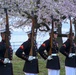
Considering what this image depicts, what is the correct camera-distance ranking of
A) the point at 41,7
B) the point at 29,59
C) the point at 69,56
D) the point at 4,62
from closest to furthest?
the point at 4,62 < the point at 29,59 < the point at 69,56 < the point at 41,7

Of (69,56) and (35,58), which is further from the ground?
(35,58)

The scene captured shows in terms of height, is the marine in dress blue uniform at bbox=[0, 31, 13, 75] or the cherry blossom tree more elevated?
the cherry blossom tree

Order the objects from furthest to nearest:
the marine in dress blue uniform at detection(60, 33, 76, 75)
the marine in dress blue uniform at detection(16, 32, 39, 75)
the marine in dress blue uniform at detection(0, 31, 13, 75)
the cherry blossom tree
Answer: the cherry blossom tree < the marine in dress blue uniform at detection(60, 33, 76, 75) < the marine in dress blue uniform at detection(16, 32, 39, 75) < the marine in dress blue uniform at detection(0, 31, 13, 75)

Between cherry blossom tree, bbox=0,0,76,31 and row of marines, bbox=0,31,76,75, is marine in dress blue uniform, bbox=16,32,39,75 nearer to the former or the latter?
row of marines, bbox=0,31,76,75

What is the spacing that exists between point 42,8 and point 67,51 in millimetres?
1833

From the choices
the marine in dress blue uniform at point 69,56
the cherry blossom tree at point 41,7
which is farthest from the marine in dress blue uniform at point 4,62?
the marine in dress blue uniform at point 69,56

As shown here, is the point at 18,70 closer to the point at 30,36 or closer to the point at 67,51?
the point at 67,51

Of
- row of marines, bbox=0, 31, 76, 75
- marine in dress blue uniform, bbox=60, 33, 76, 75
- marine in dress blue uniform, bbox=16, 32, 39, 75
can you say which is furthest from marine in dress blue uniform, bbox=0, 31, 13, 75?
marine in dress blue uniform, bbox=60, 33, 76, 75

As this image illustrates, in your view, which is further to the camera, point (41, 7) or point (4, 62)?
point (41, 7)

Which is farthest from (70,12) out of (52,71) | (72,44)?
(52,71)

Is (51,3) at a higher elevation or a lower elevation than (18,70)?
higher

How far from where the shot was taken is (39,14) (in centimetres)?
1201

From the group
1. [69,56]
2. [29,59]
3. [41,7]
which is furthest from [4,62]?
[41,7]

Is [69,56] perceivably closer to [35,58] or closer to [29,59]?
[35,58]
